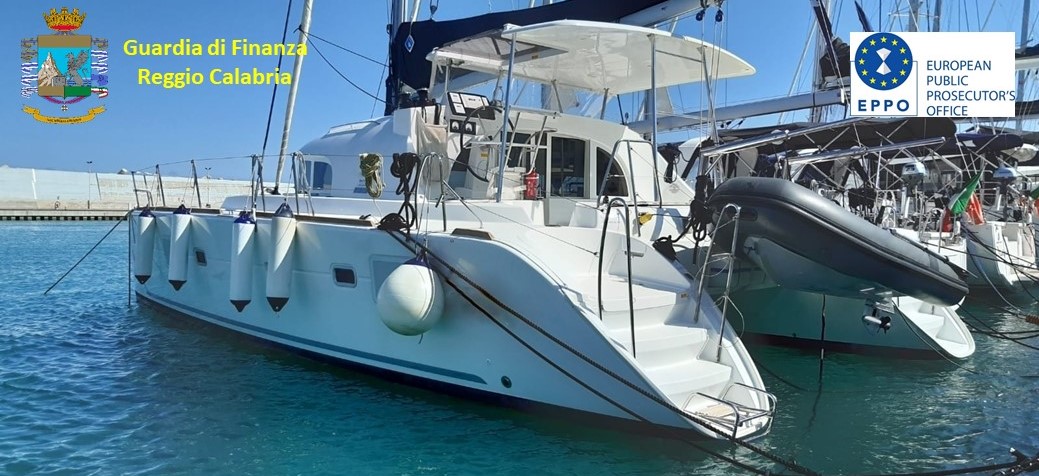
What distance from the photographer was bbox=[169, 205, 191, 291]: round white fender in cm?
827

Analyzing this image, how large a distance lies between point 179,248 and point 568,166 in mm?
4708

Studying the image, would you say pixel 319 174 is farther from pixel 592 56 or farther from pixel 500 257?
pixel 500 257

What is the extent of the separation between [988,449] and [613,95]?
609 cm

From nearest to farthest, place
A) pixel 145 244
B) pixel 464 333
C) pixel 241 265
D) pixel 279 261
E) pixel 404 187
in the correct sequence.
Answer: pixel 464 333
pixel 404 187
pixel 279 261
pixel 241 265
pixel 145 244

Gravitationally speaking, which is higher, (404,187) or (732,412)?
(404,187)

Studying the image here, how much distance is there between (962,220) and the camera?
12.9 m

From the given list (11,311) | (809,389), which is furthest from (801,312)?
(11,311)

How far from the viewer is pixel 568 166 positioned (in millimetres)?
8070

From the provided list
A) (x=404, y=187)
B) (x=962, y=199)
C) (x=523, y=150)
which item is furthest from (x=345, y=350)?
(x=962, y=199)

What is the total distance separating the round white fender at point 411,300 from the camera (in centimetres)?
530

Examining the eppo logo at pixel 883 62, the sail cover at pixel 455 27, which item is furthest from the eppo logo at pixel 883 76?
the sail cover at pixel 455 27

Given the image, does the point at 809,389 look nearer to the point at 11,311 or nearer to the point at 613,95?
the point at 613,95

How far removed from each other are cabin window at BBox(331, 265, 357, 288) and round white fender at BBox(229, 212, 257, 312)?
46.5 inches

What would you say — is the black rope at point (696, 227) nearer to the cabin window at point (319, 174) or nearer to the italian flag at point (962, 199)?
the cabin window at point (319, 174)
